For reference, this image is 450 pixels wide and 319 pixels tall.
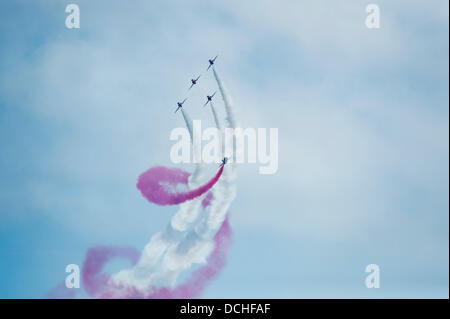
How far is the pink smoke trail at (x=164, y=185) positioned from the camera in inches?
1565

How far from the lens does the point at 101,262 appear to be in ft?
135

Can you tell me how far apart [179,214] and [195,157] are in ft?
12.5

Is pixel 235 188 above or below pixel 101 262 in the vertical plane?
above

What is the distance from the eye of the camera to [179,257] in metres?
40.0

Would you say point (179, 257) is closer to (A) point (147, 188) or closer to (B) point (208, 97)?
(A) point (147, 188)

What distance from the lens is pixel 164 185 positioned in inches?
1575

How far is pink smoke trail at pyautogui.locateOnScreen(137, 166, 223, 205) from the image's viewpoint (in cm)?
3975

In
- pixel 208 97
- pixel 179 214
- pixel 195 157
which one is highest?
pixel 208 97
